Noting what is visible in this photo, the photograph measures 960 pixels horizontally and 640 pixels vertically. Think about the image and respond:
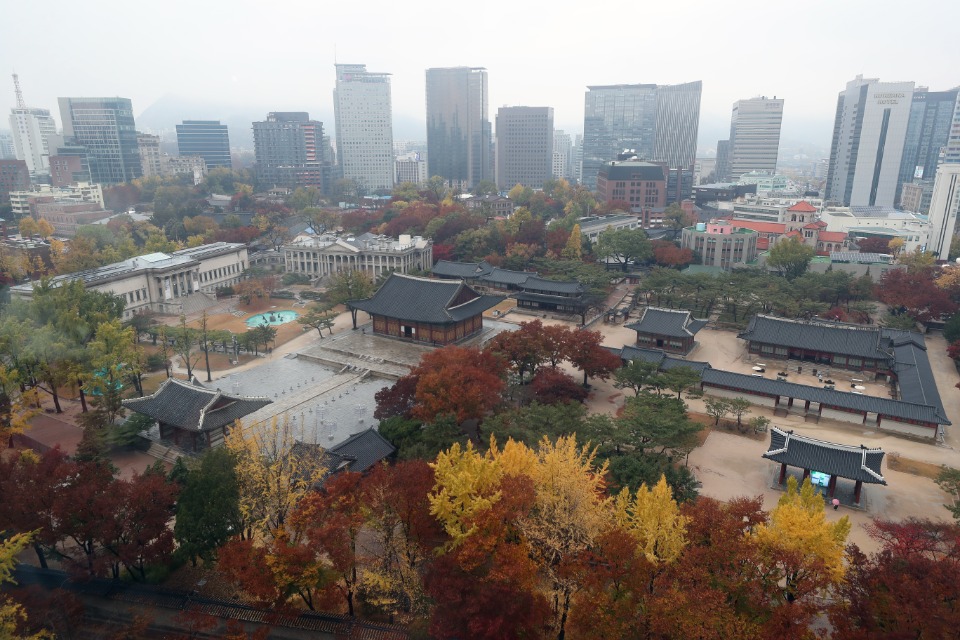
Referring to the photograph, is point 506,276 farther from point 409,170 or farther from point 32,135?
point 32,135

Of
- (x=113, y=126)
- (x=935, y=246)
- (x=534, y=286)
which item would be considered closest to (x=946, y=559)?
(x=534, y=286)

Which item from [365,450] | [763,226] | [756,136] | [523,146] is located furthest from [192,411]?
[756,136]

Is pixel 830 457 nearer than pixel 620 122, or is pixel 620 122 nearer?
pixel 830 457

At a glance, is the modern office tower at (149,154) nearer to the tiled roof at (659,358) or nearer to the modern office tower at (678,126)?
the modern office tower at (678,126)

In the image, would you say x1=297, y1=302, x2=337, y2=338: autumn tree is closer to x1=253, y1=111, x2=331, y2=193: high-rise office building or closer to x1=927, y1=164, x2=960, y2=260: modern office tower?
x1=927, y1=164, x2=960, y2=260: modern office tower

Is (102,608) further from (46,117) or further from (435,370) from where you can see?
(46,117)
